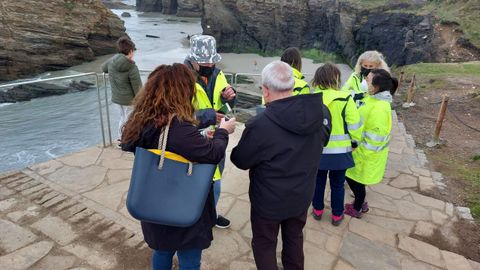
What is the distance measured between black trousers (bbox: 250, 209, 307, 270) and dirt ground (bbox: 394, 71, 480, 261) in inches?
77.6

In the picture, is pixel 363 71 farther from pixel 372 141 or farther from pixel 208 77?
pixel 208 77

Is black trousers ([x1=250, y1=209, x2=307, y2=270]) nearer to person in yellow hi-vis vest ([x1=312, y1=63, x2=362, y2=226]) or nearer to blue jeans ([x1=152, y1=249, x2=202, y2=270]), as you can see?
blue jeans ([x1=152, y1=249, x2=202, y2=270])

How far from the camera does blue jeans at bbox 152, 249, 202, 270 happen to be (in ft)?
7.11

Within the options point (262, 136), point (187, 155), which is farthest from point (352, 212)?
point (187, 155)

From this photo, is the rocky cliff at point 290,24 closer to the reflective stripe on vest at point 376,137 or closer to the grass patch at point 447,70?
the grass patch at point 447,70

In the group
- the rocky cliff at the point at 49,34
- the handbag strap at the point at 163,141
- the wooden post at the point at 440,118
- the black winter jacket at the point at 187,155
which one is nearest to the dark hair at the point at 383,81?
the black winter jacket at the point at 187,155

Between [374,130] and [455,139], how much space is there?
5.61 m

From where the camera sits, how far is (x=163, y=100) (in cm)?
187

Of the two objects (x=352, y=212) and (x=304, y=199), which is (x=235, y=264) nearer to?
(x=304, y=199)

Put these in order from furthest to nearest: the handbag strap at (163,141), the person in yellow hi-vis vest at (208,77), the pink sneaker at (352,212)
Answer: the pink sneaker at (352,212) → the person in yellow hi-vis vest at (208,77) → the handbag strap at (163,141)

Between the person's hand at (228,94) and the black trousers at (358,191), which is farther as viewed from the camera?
the black trousers at (358,191)

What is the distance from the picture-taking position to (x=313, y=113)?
2.16m

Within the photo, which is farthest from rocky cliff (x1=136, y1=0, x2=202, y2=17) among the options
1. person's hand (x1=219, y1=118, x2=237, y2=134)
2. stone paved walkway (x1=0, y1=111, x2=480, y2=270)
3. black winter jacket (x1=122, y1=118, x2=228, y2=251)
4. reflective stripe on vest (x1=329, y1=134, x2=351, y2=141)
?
black winter jacket (x1=122, y1=118, x2=228, y2=251)

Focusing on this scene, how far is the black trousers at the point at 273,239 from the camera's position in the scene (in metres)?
2.40
